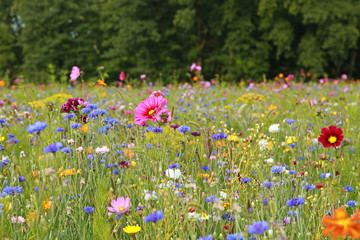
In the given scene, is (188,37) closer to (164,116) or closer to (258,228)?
(164,116)

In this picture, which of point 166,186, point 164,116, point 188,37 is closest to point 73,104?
point 164,116

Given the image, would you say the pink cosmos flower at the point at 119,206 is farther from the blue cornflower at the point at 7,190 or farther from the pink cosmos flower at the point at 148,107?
the pink cosmos flower at the point at 148,107

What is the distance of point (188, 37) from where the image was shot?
2298cm

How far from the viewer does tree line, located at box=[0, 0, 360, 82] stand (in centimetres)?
1841

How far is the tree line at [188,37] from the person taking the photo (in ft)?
60.4

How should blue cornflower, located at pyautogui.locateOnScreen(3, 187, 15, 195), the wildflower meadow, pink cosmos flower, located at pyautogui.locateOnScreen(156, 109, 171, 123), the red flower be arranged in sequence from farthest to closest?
1. pink cosmos flower, located at pyautogui.locateOnScreen(156, 109, 171, 123)
2. the red flower
3. blue cornflower, located at pyautogui.locateOnScreen(3, 187, 15, 195)
4. the wildflower meadow

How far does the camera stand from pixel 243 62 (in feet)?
66.2

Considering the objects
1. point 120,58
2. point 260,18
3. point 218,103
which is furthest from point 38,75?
point 218,103

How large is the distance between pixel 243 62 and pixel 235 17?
9.10ft

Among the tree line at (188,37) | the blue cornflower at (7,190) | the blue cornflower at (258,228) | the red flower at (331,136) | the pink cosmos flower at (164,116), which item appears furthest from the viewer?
the tree line at (188,37)

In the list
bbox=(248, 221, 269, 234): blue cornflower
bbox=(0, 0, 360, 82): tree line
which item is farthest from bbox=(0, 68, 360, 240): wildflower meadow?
bbox=(0, 0, 360, 82): tree line

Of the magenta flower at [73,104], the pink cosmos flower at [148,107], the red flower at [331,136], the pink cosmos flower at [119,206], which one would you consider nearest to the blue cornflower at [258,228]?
the pink cosmos flower at [119,206]

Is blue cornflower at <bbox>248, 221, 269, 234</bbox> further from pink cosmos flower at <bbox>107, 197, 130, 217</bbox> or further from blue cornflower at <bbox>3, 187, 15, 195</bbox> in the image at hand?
blue cornflower at <bbox>3, 187, 15, 195</bbox>

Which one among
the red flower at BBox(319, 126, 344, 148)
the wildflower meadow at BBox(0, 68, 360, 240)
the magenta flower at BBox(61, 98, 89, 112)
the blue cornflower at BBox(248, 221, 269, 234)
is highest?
the magenta flower at BBox(61, 98, 89, 112)
